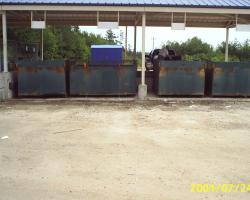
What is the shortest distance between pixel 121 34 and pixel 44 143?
64.1m

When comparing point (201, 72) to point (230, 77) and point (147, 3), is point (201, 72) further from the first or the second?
point (147, 3)

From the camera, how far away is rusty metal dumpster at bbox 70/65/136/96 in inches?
520

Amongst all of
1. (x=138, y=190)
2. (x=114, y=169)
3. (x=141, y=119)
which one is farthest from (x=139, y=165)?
(x=141, y=119)

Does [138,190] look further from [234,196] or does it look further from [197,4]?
[197,4]

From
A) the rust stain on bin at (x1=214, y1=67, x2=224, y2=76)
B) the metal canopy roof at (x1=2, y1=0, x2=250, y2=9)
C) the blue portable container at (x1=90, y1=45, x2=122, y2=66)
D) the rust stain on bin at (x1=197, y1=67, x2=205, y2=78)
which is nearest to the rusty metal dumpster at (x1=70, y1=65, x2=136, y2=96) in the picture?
the blue portable container at (x1=90, y1=45, x2=122, y2=66)

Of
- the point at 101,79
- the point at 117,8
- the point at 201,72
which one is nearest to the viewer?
the point at 117,8

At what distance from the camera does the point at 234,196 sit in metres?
4.34

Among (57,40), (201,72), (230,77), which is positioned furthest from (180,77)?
(57,40)

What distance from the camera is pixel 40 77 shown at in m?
13.0

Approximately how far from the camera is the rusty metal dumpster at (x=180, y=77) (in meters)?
13.3

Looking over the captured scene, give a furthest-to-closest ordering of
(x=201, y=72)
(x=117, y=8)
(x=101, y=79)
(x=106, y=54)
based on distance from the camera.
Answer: (x=106, y=54), (x=201, y=72), (x=101, y=79), (x=117, y=8)

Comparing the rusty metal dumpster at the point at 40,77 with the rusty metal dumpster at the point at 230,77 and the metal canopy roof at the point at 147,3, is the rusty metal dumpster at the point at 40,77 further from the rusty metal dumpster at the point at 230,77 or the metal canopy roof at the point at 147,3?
the rusty metal dumpster at the point at 230,77

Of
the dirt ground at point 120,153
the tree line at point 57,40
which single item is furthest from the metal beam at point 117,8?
the tree line at point 57,40

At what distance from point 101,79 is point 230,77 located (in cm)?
539
